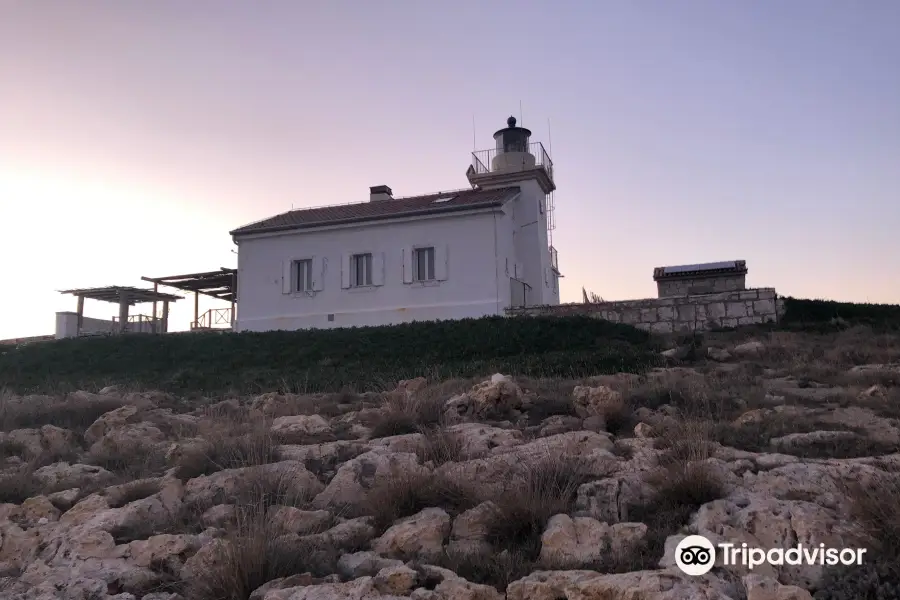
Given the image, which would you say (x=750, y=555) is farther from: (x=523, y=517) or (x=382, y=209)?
(x=382, y=209)

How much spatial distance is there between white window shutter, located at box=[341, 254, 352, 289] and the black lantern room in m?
7.73

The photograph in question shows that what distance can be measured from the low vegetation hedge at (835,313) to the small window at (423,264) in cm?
1069

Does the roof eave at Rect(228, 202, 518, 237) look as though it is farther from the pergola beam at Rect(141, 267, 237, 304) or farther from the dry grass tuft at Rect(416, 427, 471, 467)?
the dry grass tuft at Rect(416, 427, 471, 467)

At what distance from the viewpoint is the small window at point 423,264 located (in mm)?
23906

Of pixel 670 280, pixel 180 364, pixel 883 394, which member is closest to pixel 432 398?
pixel 883 394

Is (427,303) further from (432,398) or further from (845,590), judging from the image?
(845,590)

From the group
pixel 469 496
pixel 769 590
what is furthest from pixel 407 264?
pixel 769 590

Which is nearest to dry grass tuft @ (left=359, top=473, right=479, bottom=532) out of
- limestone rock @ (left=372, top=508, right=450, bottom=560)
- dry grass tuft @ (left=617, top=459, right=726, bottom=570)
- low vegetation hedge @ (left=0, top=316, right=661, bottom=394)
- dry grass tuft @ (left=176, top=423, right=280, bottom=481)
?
limestone rock @ (left=372, top=508, right=450, bottom=560)

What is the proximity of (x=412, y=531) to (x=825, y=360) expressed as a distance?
9235 millimetres

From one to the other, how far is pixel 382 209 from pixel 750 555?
2194 cm

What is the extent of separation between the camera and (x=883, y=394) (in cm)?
853

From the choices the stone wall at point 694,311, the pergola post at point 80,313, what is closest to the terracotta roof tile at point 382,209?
the stone wall at point 694,311

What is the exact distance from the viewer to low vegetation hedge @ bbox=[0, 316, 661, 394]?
14.0 metres

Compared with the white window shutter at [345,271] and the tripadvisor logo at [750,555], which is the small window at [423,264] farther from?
the tripadvisor logo at [750,555]
